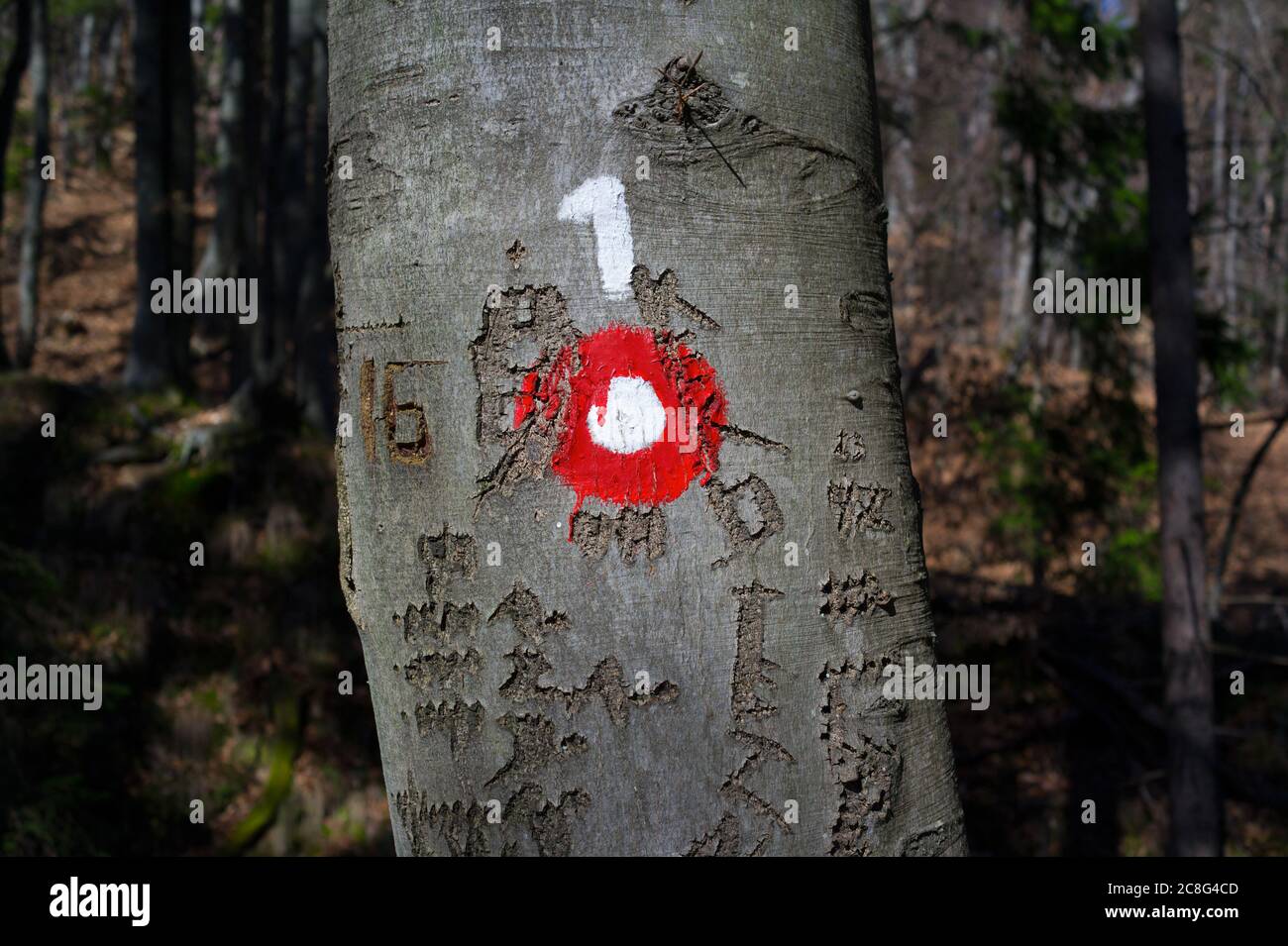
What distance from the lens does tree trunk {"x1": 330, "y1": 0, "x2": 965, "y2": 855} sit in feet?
3.31

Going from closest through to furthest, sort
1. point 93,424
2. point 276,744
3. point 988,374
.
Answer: point 276,744 → point 93,424 → point 988,374

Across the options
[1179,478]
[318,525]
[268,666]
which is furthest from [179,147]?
[1179,478]

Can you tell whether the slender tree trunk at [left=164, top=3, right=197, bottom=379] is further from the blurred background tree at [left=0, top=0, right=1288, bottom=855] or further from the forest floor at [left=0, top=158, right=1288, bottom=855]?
the forest floor at [left=0, top=158, right=1288, bottom=855]

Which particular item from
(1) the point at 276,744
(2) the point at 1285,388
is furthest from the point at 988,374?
(2) the point at 1285,388

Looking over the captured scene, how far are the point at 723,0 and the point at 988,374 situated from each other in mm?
10540

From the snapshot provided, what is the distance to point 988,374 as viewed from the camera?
1087 centimetres

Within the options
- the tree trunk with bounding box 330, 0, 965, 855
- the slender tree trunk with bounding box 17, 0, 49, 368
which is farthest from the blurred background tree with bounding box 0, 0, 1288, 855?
the slender tree trunk with bounding box 17, 0, 49, 368

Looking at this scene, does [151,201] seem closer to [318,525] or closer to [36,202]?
[318,525]

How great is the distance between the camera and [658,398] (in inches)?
41.3

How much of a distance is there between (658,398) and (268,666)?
22.3 feet

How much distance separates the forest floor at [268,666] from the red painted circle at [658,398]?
5.46 meters

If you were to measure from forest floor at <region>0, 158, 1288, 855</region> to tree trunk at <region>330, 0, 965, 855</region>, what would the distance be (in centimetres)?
536

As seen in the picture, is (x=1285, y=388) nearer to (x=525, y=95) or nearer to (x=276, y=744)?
(x=276, y=744)

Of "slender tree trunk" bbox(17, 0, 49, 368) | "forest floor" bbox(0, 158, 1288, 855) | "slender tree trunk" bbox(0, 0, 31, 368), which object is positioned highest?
"slender tree trunk" bbox(17, 0, 49, 368)
